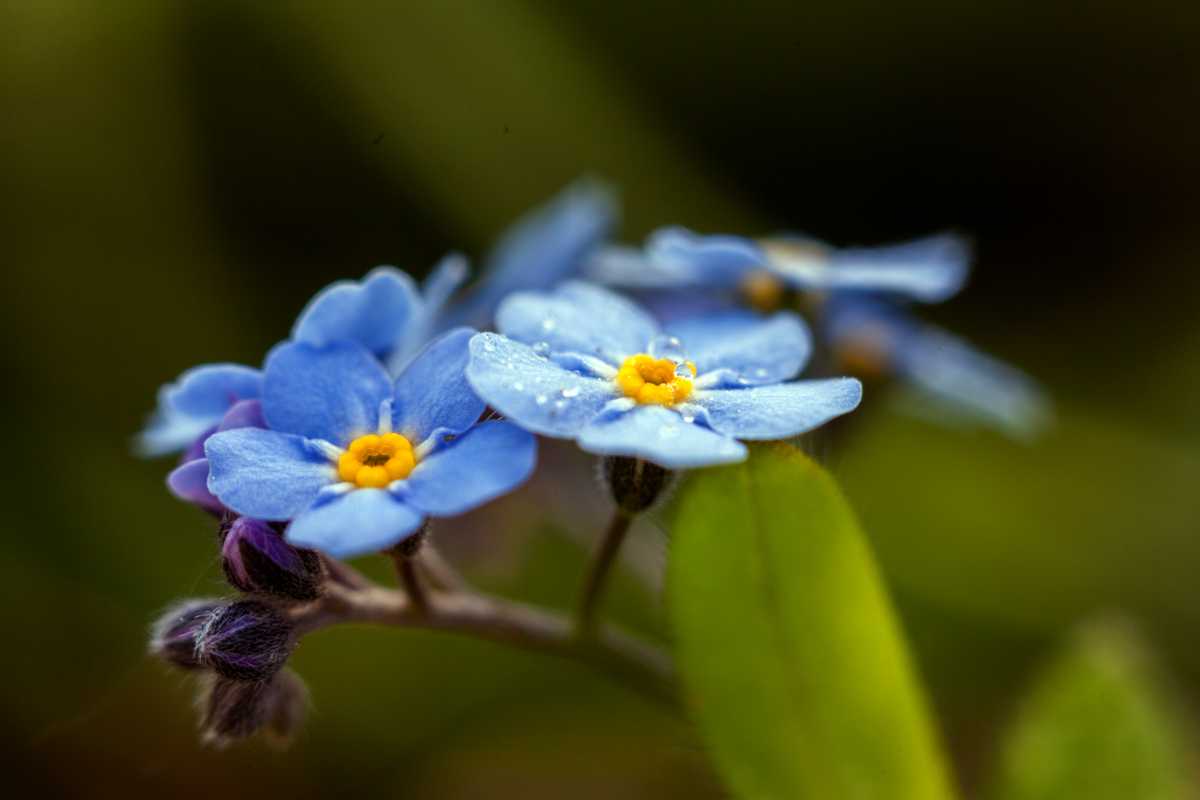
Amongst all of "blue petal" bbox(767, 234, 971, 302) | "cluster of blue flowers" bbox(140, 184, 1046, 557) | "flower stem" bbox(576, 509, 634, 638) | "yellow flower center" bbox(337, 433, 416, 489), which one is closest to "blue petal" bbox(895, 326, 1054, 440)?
"blue petal" bbox(767, 234, 971, 302)

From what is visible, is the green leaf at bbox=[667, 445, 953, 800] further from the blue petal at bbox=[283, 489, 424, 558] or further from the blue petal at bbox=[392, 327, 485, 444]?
the blue petal at bbox=[283, 489, 424, 558]

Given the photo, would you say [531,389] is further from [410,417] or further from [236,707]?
[236,707]

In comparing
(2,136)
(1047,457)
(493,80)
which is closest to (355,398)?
(493,80)

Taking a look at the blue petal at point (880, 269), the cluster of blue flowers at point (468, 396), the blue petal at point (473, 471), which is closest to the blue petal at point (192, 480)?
the cluster of blue flowers at point (468, 396)

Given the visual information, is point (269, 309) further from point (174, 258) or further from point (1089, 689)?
point (1089, 689)

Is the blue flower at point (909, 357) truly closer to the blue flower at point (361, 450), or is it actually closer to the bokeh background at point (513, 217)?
the bokeh background at point (513, 217)
